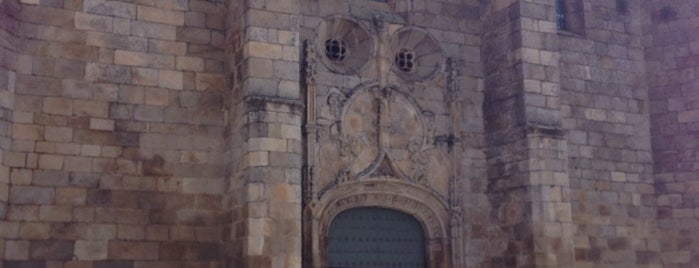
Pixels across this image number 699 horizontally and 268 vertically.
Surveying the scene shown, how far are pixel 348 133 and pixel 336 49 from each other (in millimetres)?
1373

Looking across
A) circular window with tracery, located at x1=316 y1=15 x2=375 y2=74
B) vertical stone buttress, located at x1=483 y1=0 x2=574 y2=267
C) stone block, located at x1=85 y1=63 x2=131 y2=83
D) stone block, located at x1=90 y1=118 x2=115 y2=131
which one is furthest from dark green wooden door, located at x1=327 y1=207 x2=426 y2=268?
stone block, located at x1=85 y1=63 x2=131 y2=83

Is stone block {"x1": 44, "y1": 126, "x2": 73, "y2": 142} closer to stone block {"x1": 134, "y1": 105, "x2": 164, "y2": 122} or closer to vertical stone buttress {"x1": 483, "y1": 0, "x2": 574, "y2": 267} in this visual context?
stone block {"x1": 134, "y1": 105, "x2": 164, "y2": 122}

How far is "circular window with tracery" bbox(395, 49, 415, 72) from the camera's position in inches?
531

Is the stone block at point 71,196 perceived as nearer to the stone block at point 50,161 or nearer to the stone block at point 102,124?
the stone block at point 50,161

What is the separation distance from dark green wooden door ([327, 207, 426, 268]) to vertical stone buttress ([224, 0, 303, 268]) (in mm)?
1614

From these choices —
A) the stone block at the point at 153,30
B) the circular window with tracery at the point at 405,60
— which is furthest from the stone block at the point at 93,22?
the circular window with tracery at the point at 405,60

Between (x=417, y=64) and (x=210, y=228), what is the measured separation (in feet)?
14.4

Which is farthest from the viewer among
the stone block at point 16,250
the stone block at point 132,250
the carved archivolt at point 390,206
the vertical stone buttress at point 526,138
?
the vertical stone buttress at point 526,138

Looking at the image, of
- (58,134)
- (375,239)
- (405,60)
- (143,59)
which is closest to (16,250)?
(58,134)

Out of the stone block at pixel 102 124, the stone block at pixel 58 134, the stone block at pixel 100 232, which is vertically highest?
the stone block at pixel 102 124

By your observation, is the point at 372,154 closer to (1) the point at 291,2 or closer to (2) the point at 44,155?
(1) the point at 291,2

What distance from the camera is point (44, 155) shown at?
10.6 m

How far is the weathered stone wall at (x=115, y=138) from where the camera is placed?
10.5m

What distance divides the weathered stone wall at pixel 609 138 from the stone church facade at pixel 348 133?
37mm
